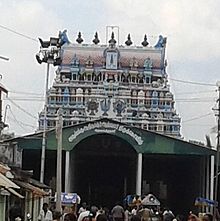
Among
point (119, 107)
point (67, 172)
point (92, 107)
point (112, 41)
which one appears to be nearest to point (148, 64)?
point (112, 41)

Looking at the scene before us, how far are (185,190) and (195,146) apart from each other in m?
15.9

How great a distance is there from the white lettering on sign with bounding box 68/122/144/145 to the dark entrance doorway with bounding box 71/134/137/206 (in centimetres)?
332

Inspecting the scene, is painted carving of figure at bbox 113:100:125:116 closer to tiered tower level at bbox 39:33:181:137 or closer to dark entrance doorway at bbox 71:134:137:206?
tiered tower level at bbox 39:33:181:137

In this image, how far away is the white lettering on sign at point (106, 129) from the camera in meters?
52.4

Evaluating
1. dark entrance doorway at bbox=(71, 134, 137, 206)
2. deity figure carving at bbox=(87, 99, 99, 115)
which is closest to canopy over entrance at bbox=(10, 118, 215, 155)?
dark entrance doorway at bbox=(71, 134, 137, 206)

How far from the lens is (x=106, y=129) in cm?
5275

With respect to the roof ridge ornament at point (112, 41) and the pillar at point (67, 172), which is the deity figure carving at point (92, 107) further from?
the pillar at point (67, 172)

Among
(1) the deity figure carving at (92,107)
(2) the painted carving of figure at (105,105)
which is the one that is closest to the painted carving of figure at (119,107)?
(2) the painted carving of figure at (105,105)

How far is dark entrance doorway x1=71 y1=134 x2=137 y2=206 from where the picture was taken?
5678 cm

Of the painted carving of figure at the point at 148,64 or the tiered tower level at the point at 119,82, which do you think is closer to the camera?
the tiered tower level at the point at 119,82

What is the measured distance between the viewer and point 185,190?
67.1 meters

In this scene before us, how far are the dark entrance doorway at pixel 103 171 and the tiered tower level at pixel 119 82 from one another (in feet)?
56.0

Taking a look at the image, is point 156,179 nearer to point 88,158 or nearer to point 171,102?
point 88,158

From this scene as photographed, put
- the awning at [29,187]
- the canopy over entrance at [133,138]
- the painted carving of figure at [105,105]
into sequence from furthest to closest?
1. the painted carving of figure at [105,105]
2. the canopy over entrance at [133,138]
3. the awning at [29,187]
